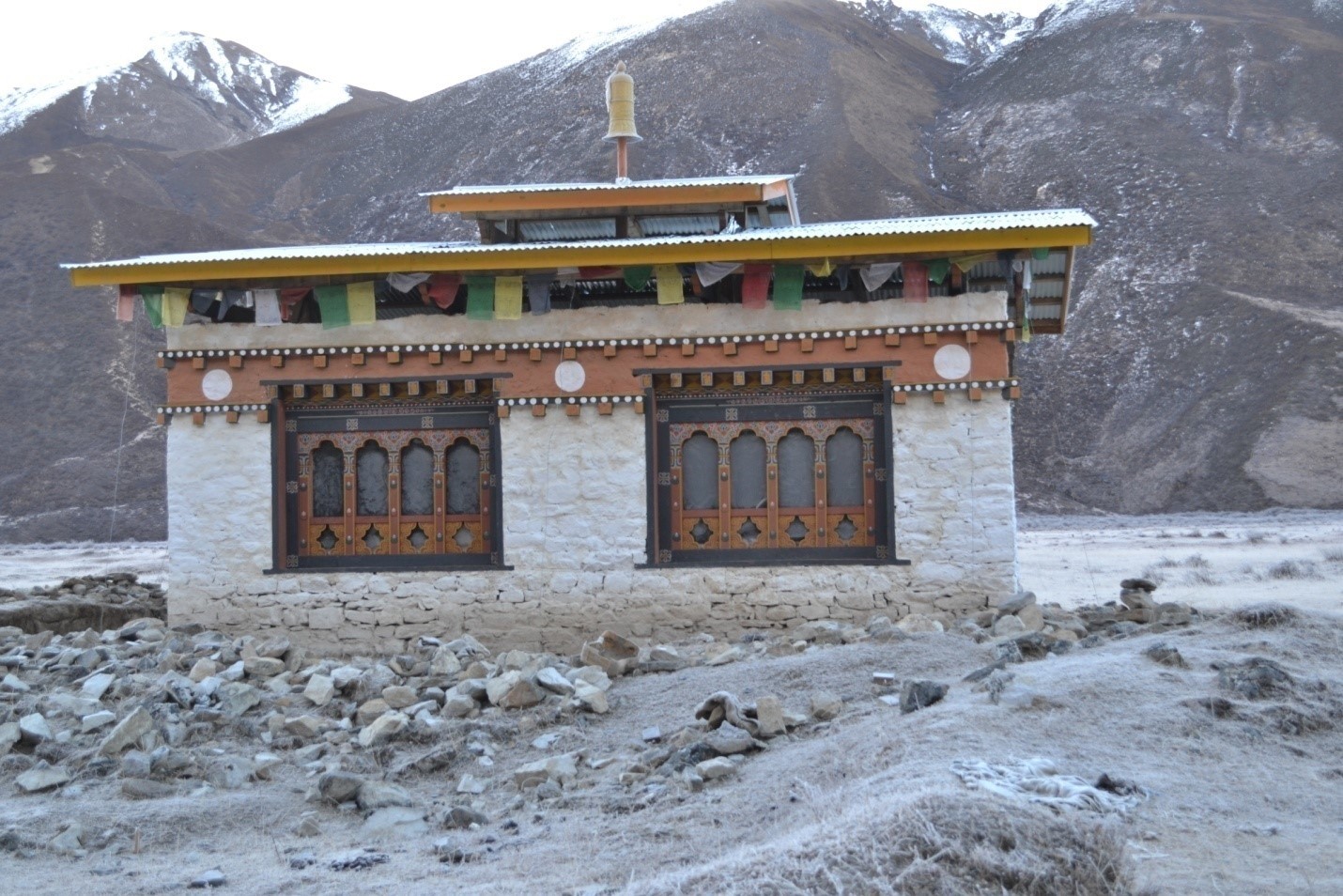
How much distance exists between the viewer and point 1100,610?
12297mm

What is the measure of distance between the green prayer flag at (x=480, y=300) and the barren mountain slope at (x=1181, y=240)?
104 ft

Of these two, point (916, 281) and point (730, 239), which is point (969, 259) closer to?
point (916, 281)

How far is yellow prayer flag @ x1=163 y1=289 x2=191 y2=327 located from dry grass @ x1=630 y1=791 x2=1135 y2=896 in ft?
31.9

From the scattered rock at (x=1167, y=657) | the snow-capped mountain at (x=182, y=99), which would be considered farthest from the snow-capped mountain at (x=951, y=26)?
the scattered rock at (x=1167, y=657)

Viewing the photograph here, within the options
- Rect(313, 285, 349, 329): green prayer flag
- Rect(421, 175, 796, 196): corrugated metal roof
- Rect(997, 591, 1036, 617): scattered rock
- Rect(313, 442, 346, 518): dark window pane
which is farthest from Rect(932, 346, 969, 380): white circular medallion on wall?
Rect(313, 442, 346, 518): dark window pane

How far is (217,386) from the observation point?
13.7 meters

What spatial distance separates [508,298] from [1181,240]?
44194 mm

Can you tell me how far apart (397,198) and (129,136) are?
33.5 meters

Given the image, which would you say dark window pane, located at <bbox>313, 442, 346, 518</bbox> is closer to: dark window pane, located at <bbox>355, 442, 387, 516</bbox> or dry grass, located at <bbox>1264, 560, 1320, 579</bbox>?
dark window pane, located at <bbox>355, 442, 387, 516</bbox>

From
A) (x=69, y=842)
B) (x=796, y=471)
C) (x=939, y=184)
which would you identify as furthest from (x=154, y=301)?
(x=939, y=184)

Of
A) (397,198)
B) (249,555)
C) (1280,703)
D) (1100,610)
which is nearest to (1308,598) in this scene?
(1100,610)

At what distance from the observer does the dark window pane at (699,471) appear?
13.5 metres

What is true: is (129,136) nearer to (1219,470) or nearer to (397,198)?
(397,198)

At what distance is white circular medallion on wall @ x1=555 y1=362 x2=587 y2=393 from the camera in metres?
13.3
